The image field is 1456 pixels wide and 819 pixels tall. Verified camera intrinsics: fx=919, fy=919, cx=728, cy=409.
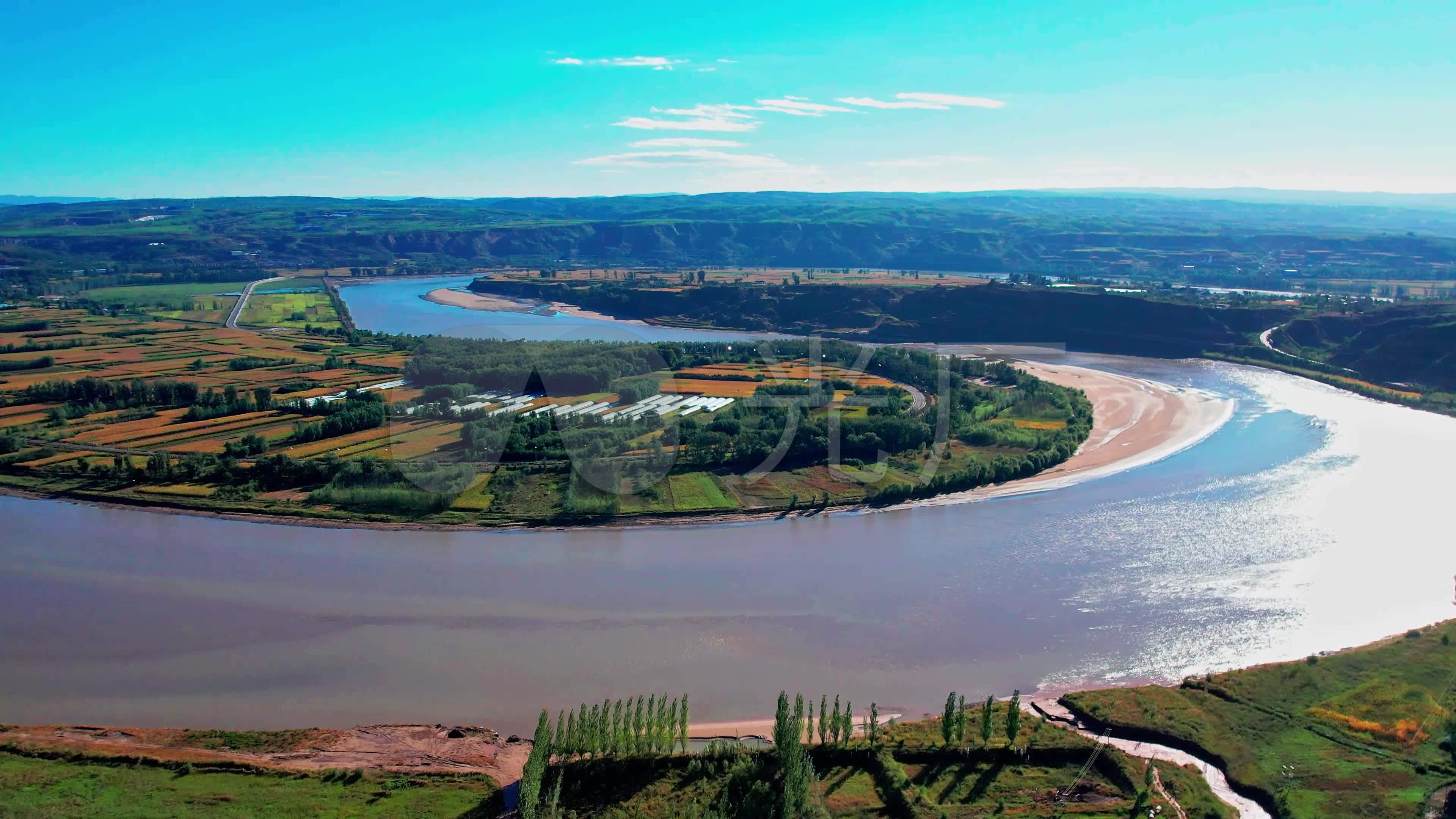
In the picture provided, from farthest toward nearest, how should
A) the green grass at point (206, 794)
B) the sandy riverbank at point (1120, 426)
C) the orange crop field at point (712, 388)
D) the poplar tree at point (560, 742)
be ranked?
the orange crop field at point (712, 388) < the sandy riverbank at point (1120, 426) < the poplar tree at point (560, 742) < the green grass at point (206, 794)

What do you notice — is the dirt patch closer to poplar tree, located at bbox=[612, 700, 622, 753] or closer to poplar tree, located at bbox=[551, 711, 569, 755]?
poplar tree, located at bbox=[551, 711, 569, 755]

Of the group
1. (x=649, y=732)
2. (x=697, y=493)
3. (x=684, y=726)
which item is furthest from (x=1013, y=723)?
(x=697, y=493)

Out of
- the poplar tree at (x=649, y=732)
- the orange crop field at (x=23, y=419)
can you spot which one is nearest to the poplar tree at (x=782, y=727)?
the poplar tree at (x=649, y=732)

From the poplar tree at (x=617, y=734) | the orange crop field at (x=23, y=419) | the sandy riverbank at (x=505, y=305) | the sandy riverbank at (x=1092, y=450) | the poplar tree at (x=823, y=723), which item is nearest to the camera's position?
the poplar tree at (x=617, y=734)

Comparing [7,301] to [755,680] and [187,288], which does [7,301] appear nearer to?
[187,288]

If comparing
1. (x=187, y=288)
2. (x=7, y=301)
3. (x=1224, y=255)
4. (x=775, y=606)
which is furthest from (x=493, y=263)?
(x=775, y=606)

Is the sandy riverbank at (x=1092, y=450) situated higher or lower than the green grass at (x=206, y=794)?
higher

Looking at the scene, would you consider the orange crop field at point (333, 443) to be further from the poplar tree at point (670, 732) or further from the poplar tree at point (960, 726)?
the poplar tree at point (960, 726)

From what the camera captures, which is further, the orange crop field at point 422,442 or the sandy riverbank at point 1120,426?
the orange crop field at point 422,442
